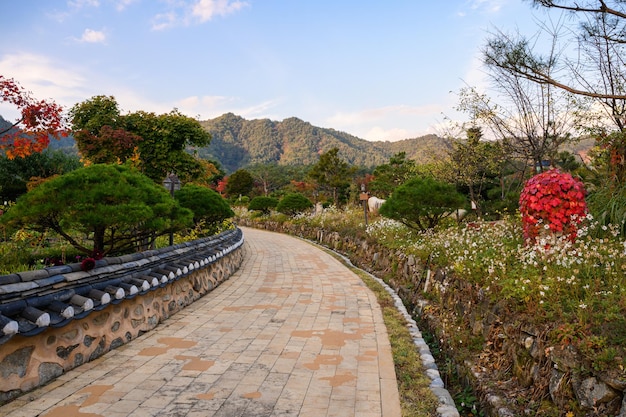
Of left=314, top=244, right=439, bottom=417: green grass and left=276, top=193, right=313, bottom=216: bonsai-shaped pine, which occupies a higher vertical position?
left=276, top=193, right=313, bottom=216: bonsai-shaped pine

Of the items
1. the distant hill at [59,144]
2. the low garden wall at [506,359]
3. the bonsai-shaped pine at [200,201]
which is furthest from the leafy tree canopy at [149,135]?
the low garden wall at [506,359]

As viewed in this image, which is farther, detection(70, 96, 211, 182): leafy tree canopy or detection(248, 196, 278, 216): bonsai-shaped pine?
detection(248, 196, 278, 216): bonsai-shaped pine

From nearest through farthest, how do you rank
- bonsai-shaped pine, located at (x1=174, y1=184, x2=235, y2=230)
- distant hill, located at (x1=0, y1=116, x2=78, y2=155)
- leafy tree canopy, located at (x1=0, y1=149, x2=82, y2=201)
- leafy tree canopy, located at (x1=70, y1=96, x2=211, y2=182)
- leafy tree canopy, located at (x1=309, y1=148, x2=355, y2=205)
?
bonsai-shaped pine, located at (x1=174, y1=184, x2=235, y2=230) < leafy tree canopy, located at (x1=70, y1=96, x2=211, y2=182) < leafy tree canopy, located at (x1=0, y1=149, x2=82, y2=201) < distant hill, located at (x1=0, y1=116, x2=78, y2=155) < leafy tree canopy, located at (x1=309, y1=148, x2=355, y2=205)

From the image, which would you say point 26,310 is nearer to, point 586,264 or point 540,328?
point 540,328

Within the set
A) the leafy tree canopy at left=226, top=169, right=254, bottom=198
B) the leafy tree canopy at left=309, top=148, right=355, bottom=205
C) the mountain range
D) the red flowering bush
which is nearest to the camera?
the red flowering bush

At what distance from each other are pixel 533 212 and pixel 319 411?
4394 millimetres

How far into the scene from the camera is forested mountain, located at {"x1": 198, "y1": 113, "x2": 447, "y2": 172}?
87194 millimetres

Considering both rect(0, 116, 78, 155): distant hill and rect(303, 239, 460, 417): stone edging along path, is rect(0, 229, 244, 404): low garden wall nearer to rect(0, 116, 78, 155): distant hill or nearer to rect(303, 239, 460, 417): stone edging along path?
rect(0, 116, 78, 155): distant hill

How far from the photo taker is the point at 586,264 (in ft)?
14.8

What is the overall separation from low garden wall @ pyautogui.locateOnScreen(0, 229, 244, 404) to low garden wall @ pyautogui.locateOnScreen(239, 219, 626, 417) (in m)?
4.21

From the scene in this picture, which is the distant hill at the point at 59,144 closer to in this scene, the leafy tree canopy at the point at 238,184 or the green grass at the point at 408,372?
the green grass at the point at 408,372

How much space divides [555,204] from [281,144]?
95.2 meters

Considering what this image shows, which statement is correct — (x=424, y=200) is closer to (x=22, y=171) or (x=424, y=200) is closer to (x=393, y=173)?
(x=393, y=173)

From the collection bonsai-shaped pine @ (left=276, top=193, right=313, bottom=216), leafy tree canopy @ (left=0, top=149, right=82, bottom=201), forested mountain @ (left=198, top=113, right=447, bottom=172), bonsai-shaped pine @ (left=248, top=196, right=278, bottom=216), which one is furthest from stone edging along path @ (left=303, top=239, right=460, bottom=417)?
forested mountain @ (left=198, top=113, right=447, bottom=172)
